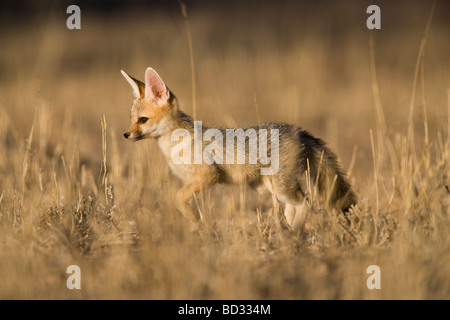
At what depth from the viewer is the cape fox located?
522cm

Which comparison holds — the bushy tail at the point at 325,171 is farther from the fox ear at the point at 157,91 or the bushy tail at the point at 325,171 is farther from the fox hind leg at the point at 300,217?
the fox ear at the point at 157,91

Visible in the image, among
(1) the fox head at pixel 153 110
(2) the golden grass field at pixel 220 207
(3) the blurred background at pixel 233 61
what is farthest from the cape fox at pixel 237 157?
(3) the blurred background at pixel 233 61

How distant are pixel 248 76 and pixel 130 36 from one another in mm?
4555

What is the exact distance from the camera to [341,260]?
14.1 ft

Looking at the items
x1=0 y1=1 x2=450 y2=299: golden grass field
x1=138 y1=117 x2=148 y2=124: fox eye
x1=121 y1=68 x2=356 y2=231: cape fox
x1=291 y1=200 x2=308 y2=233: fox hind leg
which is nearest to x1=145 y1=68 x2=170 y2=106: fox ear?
x1=121 y1=68 x2=356 y2=231: cape fox

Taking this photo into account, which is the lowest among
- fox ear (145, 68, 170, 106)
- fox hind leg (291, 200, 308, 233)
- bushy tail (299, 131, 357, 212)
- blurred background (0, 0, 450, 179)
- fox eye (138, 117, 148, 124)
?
fox hind leg (291, 200, 308, 233)

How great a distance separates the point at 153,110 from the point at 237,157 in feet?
2.88

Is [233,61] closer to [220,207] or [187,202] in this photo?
[220,207]

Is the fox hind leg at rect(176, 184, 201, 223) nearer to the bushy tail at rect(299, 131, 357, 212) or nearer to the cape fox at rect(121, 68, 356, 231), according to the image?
the cape fox at rect(121, 68, 356, 231)

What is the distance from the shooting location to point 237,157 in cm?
532

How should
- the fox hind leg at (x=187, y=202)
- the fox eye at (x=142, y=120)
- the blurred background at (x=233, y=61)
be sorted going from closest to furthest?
the fox hind leg at (x=187, y=202), the fox eye at (x=142, y=120), the blurred background at (x=233, y=61)

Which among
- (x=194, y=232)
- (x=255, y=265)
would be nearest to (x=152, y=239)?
(x=194, y=232)

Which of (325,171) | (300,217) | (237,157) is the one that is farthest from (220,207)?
(325,171)

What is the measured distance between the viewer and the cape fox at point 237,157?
5219mm
